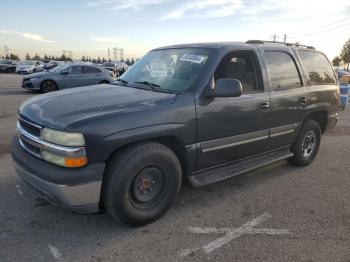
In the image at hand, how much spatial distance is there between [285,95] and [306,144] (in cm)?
123

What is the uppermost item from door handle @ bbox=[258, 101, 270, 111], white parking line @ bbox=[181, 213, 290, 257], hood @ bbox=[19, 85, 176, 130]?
hood @ bbox=[19, 85, 176, 130]

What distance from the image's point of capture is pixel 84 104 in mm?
3445

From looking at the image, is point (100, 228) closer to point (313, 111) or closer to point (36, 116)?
point (36, 116)

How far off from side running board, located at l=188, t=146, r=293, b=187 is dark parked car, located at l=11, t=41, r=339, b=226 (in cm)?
2

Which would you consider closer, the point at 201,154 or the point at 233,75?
the point at 201,154

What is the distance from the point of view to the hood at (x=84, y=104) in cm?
319

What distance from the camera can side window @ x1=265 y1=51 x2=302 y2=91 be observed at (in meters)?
4.68

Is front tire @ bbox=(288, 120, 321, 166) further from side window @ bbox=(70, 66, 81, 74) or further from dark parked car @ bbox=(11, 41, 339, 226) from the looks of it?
side window @ bbox=(70, 66, 81, 74)

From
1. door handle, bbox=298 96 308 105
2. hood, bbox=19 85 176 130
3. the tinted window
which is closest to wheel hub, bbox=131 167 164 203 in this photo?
hood, bbox=19 85 176 130

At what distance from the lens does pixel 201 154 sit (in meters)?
3.89

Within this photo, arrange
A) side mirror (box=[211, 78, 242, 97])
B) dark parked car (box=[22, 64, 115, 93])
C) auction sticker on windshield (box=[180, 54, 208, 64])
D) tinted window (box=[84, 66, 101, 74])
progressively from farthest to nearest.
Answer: tinted window (box=[84, 66, 101, 74]) < dark parked car (box=[22, 64, 115, 93]) < auction sticker on windshield (box=[180, 54, 208, 64]) < side mirror (box=[211, 78, 242, 97])

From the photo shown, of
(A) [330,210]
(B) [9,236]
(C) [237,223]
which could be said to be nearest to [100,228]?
(B) [9,236]

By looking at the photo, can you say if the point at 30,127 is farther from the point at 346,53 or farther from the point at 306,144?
the point at 346,53

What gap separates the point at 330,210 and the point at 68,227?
9.59 feet
